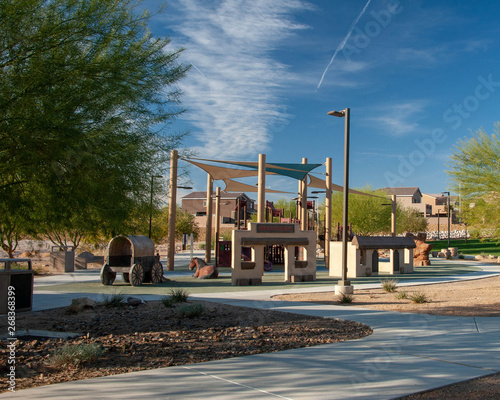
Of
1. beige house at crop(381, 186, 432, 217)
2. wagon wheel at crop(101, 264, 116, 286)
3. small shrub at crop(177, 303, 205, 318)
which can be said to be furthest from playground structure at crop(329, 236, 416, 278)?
beige house at crop(381, 186, 432, 217)

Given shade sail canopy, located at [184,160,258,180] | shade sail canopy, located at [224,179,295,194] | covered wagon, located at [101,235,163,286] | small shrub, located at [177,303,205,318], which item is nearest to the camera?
small shrub, located at [177,303,205,318]

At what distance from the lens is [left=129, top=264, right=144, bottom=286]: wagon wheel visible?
18.2 m

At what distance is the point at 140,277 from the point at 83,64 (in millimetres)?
12381

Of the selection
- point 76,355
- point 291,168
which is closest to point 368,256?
point 291,168

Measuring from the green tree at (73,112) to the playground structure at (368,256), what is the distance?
17.3 meters

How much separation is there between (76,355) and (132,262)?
11902 mm

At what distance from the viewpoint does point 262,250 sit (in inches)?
806

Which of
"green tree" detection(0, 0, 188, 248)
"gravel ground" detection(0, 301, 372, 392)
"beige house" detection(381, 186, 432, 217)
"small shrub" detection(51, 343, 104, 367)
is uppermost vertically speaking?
"beige house" detection(381, 186, 432, 217)

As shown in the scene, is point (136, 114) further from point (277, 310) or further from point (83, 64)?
point (277, 310)

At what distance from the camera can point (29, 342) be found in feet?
26.1

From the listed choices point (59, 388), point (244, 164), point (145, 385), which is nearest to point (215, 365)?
point (145, 385)

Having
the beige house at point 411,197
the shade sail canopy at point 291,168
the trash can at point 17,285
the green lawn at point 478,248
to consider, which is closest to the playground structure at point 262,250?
the shade sail canopy at point 291,168

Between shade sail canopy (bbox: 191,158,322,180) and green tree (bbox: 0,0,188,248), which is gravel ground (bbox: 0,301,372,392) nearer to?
green tree (bbox: 0,0,188,248)

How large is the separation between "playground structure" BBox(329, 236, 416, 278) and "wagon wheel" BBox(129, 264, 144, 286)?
32.4 feet
